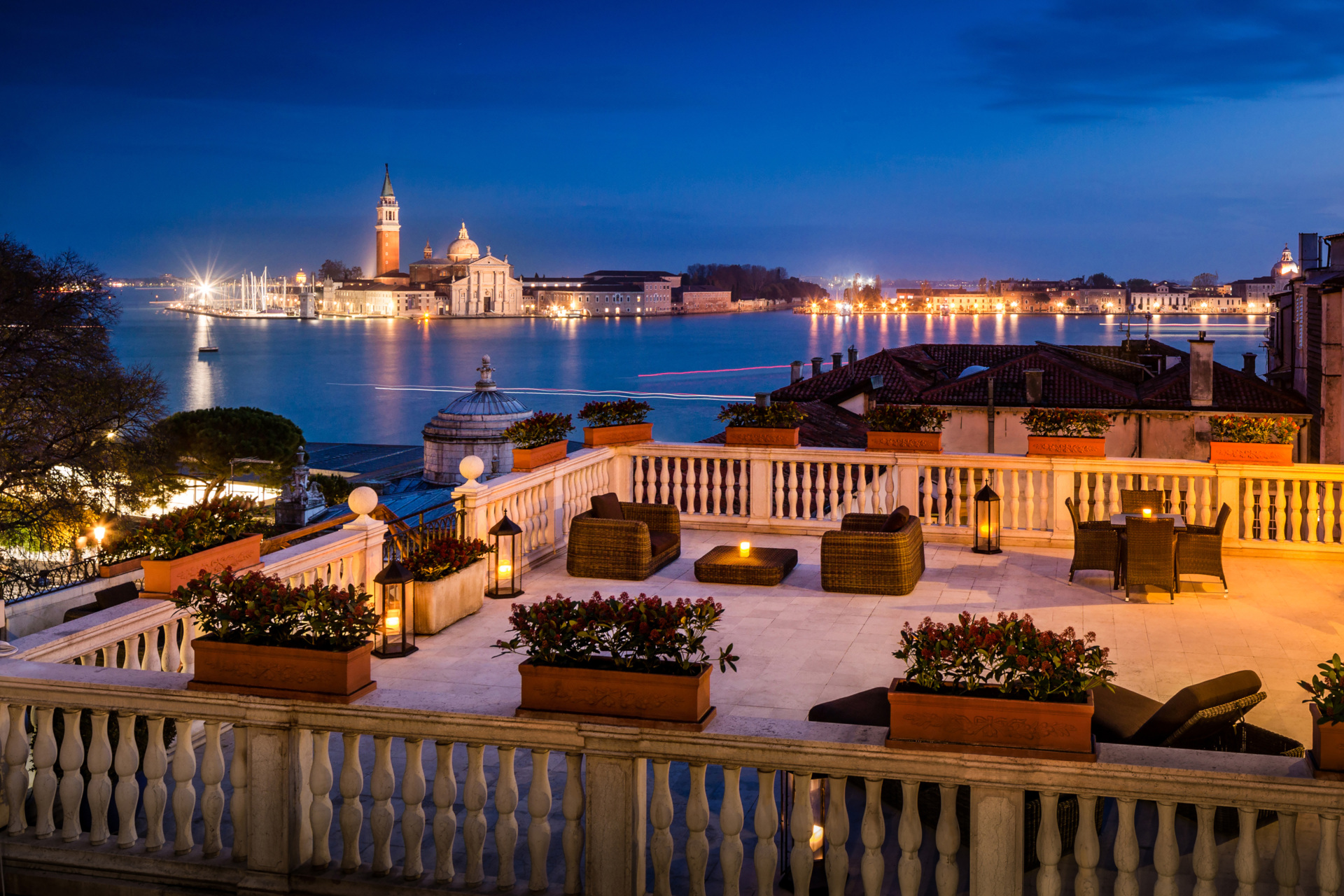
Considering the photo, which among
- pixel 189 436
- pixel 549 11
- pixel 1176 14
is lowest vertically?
pixel 189 436

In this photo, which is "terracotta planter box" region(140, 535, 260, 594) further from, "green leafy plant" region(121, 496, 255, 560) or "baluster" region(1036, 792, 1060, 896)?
"baluster" region(1036, 792, 1060, 896)

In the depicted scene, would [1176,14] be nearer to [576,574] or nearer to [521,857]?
[576,574]

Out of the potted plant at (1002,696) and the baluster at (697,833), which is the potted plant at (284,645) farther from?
the potted plant at (1002,696)

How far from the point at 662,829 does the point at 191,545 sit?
3034 mm

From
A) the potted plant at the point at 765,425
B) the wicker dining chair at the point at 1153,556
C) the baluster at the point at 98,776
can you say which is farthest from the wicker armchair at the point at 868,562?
the baluster at the point at 98,776

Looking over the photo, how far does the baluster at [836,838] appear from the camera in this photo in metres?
3.61

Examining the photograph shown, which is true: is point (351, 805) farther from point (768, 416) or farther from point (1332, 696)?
point (768, 416)

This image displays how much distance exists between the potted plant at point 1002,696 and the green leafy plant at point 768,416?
22.9 feet

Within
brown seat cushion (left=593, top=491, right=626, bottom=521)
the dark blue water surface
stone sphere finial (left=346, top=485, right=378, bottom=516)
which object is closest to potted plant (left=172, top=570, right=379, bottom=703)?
stone sphere finial (left=346, top=485, right=378, bottom=516)

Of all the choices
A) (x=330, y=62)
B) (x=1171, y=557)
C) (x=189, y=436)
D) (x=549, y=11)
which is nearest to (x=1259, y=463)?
(x=1171, y=557)

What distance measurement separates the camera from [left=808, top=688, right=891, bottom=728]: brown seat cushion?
468 cm

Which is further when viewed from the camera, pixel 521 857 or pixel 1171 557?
pixel 1171 557

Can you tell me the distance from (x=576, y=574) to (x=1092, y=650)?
5.54 m

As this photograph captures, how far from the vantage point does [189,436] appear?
51.5 meters
